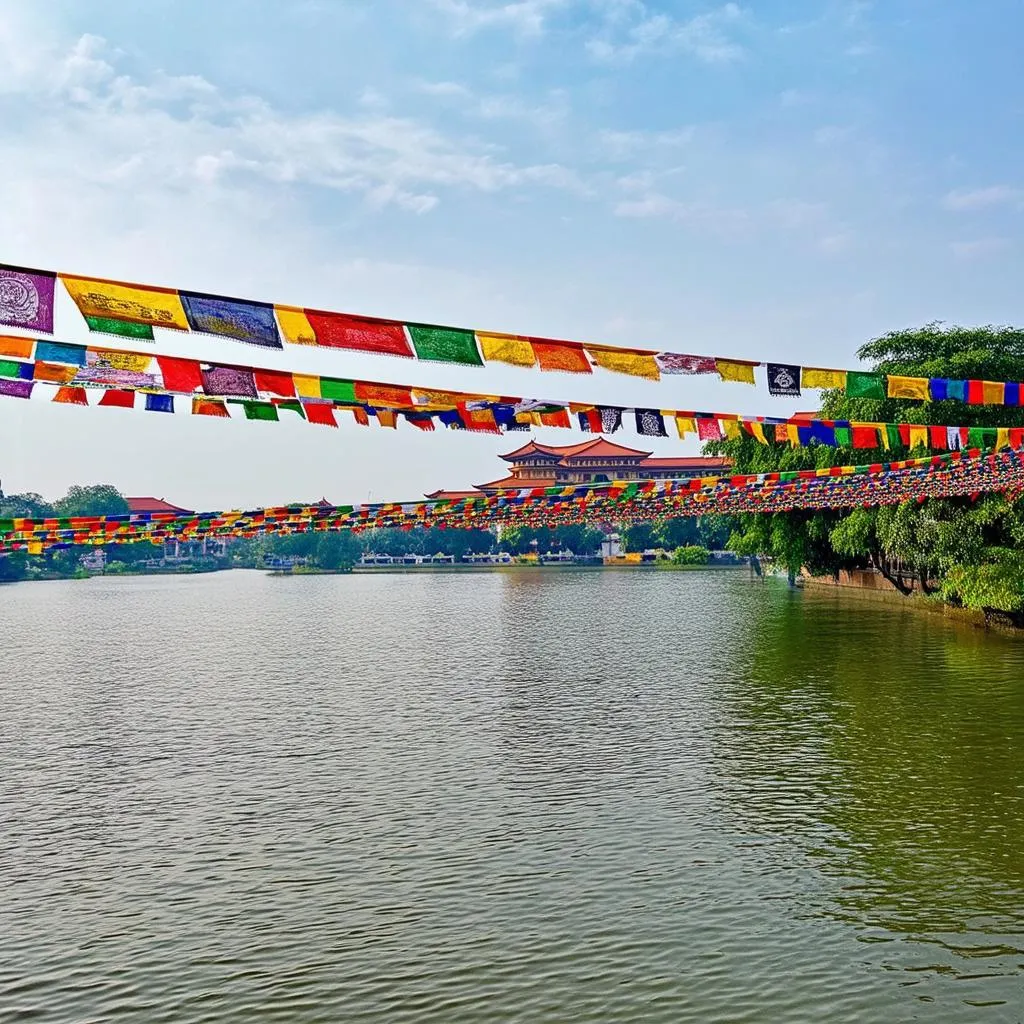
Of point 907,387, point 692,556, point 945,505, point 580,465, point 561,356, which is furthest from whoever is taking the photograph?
point 580,465

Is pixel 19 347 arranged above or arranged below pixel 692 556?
above

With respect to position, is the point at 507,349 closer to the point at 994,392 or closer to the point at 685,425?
the point at 685,425

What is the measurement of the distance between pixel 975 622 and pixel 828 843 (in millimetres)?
20706

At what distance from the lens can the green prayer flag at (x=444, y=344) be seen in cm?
910

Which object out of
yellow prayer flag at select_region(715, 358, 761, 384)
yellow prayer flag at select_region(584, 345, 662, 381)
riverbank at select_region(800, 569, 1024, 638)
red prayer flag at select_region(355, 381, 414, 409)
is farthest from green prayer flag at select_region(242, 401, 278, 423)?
riverbank at select_region(800, 569, 1024, 638)

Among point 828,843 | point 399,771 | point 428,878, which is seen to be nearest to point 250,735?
point 399,771

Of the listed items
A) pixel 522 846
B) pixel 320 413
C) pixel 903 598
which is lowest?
pixel 522 846

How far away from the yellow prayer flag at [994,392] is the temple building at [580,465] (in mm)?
100091

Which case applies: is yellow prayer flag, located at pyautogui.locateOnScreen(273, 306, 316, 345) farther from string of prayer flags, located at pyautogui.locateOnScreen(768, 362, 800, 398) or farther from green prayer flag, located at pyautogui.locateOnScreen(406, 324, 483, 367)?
string of prayer flags, located at pyautogui.locateOnScreen(768, 362, 800, 398)

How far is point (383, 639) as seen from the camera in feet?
101

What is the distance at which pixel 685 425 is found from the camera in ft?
46.1

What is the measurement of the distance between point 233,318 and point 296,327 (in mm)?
482

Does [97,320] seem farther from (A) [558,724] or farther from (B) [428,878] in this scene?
(A) [558,724]

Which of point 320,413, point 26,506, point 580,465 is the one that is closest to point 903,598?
point 320,413
